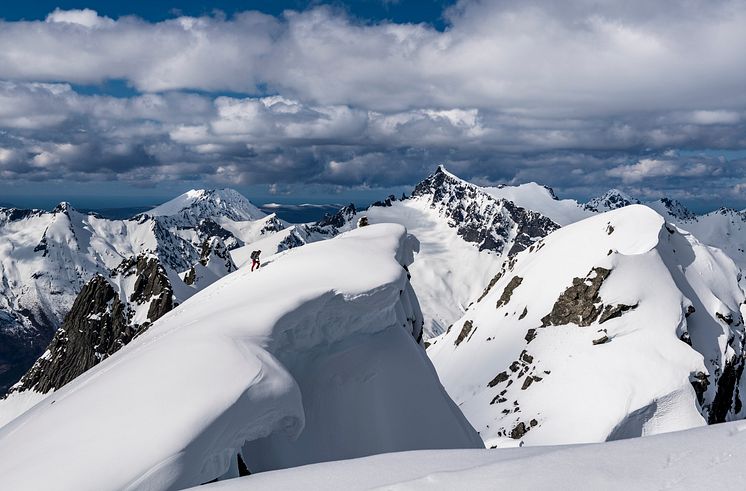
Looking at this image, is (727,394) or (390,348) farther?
(727,394)

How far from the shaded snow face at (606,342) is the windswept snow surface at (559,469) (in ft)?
195

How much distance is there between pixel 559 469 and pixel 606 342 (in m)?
78.5

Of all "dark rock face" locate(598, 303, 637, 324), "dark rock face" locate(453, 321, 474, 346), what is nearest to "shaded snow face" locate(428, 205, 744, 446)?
"dark rock face" locate(598, 303, 637, 324)

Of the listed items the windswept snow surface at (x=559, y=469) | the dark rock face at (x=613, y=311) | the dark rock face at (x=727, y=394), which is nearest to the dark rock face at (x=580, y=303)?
the dark rock face at (x=613, y=311)

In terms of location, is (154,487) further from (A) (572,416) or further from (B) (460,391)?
(B) (460,391)

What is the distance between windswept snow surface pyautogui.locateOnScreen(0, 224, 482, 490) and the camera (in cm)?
974

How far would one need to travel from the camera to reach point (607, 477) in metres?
6.79

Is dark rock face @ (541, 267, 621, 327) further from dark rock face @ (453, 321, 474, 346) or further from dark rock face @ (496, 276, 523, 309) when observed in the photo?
dark rock face @ (453, 321, 474, 346)

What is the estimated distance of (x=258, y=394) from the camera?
11.6m

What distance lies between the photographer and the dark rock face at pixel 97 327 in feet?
260

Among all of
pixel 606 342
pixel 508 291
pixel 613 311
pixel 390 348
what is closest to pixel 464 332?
pixel 508 291

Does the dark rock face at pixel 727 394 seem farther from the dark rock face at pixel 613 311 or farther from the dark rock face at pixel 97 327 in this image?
the dark rock face at pixel 97 327

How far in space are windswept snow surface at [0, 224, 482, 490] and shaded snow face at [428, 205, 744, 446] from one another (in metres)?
50.5

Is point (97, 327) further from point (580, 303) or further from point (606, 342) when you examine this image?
point (606, 342)
